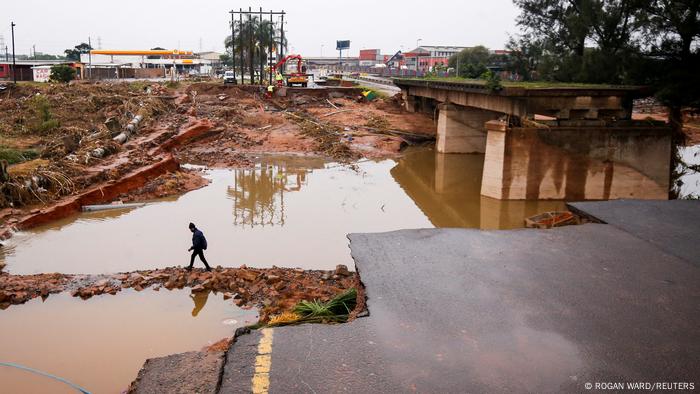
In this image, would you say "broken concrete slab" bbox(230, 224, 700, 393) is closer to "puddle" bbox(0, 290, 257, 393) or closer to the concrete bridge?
"puddle" bbox(0, 290, 257, 393)

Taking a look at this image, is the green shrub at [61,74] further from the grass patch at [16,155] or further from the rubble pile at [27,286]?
the rubble pile at [27,286]

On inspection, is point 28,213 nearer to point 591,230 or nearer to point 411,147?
point 591,230

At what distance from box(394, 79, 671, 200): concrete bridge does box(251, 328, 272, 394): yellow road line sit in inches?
643

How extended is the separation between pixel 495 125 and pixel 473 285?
14.9 metres

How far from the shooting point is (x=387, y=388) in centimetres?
516

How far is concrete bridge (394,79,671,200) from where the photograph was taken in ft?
68.7

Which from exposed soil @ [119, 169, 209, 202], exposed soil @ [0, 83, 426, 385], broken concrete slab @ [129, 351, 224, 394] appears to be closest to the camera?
broken concrete slab @ [129, 351, 224, 394]

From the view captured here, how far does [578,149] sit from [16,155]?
20999 mm

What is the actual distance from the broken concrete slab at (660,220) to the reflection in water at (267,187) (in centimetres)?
965

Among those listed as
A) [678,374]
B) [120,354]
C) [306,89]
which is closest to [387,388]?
[678,374]

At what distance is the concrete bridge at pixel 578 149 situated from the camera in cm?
2094

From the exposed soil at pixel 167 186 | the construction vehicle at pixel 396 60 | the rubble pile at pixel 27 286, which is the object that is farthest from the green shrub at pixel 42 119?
the construction vehicle at pixel 396 60

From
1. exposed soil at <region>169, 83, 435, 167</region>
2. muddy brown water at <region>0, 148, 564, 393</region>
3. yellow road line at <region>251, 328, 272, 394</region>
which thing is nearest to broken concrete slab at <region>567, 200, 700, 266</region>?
muddy brown water at <region>0, 148, 564, 393</region>

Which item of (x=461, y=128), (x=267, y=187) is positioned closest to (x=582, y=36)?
(x=461, y=128)
